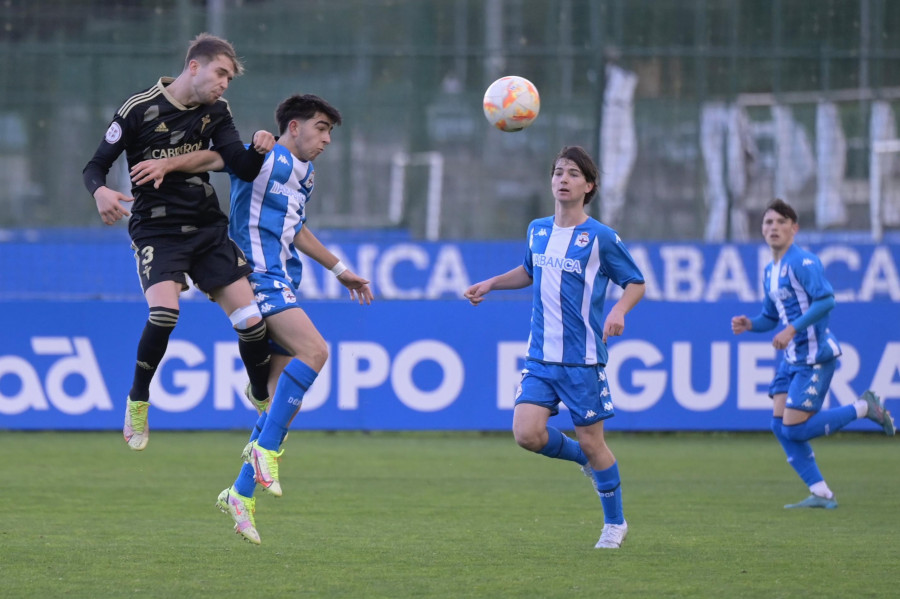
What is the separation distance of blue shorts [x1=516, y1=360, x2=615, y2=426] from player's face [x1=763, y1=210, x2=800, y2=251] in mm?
2728

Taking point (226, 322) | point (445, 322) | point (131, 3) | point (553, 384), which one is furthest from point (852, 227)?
point (553, 384)

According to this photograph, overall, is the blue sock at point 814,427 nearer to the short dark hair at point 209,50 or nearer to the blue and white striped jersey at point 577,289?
the blue and white striped jersey at point 577,289

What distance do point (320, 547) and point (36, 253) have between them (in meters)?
8.33

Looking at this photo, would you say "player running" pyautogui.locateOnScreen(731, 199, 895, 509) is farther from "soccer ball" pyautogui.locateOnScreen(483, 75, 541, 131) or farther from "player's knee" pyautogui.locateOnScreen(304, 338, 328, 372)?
"player's knee" pyautogui.locateOnScreen(304, 338, 328, 372)

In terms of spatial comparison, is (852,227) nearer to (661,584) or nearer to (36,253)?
(36,253)

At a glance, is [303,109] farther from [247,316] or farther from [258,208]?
[247,316]

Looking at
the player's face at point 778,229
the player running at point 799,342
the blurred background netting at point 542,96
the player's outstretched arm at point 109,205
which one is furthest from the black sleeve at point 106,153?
the blurred background netting at point 542,96

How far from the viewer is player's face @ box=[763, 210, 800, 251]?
9055 millimetres

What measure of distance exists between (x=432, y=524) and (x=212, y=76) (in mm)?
2846

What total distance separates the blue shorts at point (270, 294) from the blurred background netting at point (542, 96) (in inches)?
368

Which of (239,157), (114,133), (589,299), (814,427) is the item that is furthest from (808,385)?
(114,133)

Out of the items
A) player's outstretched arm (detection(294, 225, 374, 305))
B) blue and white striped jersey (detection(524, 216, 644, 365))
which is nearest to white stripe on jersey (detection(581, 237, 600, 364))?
blue and white striped jersey (detection(524, 216, 644, 365))

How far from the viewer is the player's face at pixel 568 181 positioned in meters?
6.83

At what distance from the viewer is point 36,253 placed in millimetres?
14047
